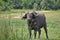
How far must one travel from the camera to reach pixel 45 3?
57.9 meters

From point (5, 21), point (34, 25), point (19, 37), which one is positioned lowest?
point (34, 25)

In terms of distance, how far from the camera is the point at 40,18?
1318 centimetres

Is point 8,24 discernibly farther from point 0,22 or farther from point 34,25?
point 34,25

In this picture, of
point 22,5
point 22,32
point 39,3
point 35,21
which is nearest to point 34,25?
Answer: point 35,21

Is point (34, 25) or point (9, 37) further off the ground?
point (9, 37)

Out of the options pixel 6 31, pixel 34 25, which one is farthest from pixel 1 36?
pixel 34 25

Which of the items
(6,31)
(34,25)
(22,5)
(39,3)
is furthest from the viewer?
(22,5)

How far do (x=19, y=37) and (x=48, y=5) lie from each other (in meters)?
51.7

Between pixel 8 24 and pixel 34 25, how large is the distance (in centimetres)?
577

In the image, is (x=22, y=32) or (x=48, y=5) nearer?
(x=22, y=32)

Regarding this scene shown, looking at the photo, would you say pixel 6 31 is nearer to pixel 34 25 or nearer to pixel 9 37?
pixel 9 37

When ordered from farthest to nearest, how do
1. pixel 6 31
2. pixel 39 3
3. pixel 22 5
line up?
pixel 22 5
pixel 39 3
pixel 6 31

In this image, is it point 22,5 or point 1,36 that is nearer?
point 1,36

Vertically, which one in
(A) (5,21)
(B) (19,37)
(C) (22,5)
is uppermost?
(A) (5,21)
